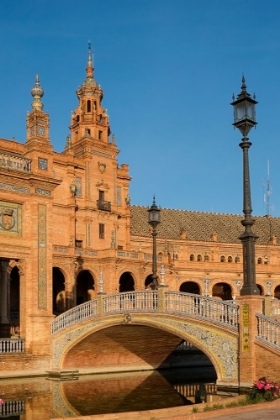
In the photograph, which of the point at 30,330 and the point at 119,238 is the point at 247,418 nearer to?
the point at 30,330

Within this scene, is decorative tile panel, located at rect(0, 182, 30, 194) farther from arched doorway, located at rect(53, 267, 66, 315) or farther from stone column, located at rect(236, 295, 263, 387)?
arched doorway, located at rect(53, 267, 66, 315)

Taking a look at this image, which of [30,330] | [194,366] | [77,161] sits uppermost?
[77,161]

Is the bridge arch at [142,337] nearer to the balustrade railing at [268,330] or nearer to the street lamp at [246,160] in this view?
the balustrade railing at [268,330]

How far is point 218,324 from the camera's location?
19719 mm

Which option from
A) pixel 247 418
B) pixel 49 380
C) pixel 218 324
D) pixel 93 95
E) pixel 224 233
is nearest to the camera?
pixel 247 418

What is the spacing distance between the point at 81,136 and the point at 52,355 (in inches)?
1079

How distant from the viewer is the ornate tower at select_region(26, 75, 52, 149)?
94.2 ft

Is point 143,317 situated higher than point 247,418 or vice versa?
point 143,317

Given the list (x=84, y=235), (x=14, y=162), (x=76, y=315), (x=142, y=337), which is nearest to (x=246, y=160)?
(x=142, y=337)

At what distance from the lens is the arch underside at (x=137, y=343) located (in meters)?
19.5

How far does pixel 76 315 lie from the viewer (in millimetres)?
26750

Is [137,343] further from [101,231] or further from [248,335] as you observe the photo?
[101,231]

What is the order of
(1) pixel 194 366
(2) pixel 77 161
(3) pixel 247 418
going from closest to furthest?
(3) pixel 247 418 < (1) pixel 194 366 < (2) pixel 77 161

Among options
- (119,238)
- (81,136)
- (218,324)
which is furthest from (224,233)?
(218,324)
